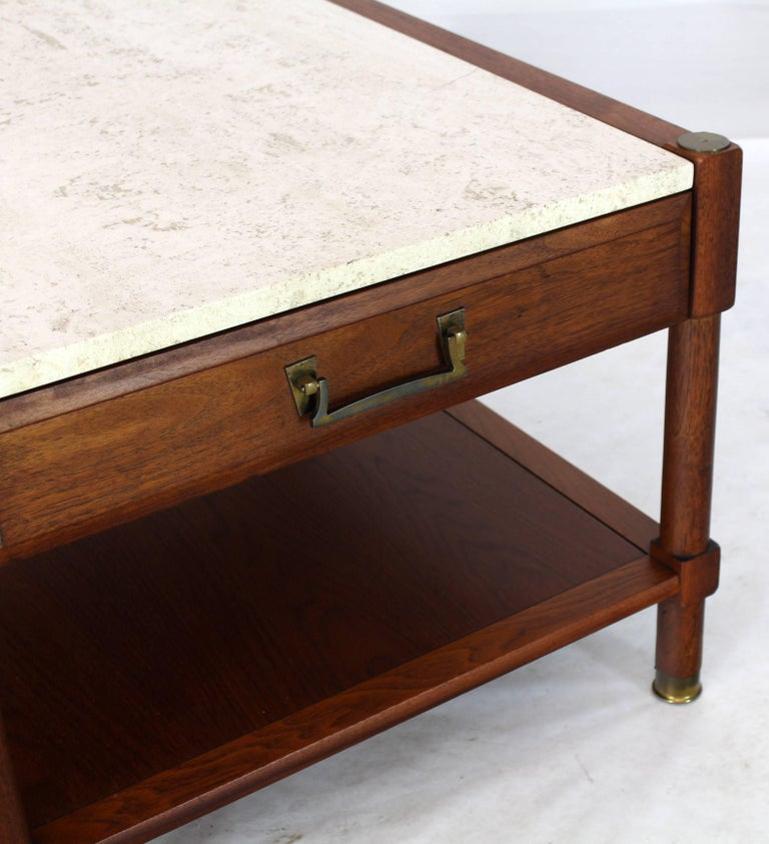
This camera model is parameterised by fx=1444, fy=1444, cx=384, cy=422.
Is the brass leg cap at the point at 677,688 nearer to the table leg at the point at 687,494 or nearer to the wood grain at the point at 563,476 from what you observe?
the table leg at the point at 687,494

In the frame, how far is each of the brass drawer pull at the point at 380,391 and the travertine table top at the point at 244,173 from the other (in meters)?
0.05

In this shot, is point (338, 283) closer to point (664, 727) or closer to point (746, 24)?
point (664, 727)

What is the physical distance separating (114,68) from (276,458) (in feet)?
1.78

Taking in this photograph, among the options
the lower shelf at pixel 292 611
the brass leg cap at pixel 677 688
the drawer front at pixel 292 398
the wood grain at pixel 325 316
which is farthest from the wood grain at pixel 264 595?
the wood grain at pixel 325 316

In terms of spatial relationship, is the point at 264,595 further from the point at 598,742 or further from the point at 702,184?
the point at 702,184

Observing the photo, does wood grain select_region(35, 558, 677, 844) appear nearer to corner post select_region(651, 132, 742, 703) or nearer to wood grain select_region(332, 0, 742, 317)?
corner post select_region(651, 132, 742, 703)

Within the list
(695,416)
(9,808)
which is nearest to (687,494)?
(695,416)

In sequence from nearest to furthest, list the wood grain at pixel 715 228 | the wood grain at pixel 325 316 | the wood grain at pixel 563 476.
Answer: the wood grain at pixel 325 316
the wood grain at pixel 715 228
the wood grain at pixel 563 476

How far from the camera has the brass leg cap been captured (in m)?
1.53

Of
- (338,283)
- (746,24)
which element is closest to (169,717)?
(338,283)

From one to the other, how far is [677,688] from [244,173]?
72 centimetres

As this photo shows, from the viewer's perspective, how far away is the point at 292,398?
1100mm

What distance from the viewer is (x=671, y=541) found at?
1.43m

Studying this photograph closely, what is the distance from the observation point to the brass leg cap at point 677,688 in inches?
60.1
